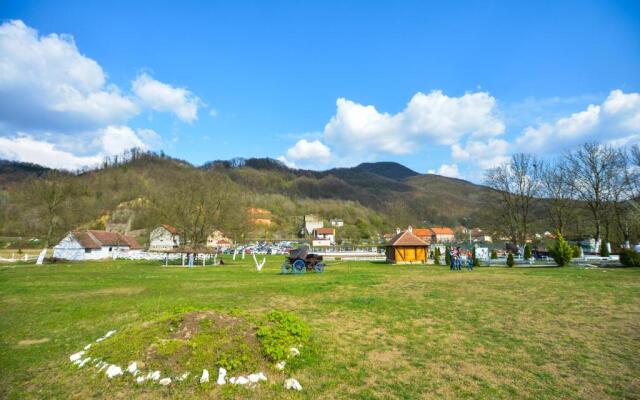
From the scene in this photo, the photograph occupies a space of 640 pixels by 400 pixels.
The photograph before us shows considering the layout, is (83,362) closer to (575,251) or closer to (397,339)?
(397,339)

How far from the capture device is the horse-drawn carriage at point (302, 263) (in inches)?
1029

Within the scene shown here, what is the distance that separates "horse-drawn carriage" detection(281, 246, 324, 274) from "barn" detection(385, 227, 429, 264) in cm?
1305

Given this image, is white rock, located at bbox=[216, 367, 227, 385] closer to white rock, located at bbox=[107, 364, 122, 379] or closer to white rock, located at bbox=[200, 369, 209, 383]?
white rock, located at bbox=[200, 369, 209, 383]

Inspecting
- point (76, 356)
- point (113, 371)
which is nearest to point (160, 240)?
point (76, 356)

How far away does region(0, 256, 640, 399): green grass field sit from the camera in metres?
5.68

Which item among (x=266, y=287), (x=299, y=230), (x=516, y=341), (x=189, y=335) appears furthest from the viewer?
(x=299, y=230)

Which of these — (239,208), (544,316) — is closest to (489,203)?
(239,208)

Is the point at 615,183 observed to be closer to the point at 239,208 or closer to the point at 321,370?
the point at 321,370

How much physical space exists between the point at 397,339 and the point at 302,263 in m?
18.3

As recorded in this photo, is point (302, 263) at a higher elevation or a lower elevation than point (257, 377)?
higher

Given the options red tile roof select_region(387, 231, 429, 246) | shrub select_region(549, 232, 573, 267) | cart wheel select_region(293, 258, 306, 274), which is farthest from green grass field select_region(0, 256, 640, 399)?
red tile roof select_region(387, 231, 429, 246)

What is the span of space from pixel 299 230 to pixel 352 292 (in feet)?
411

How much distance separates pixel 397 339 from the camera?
827 centimetres

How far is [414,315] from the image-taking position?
10695 millimetres
